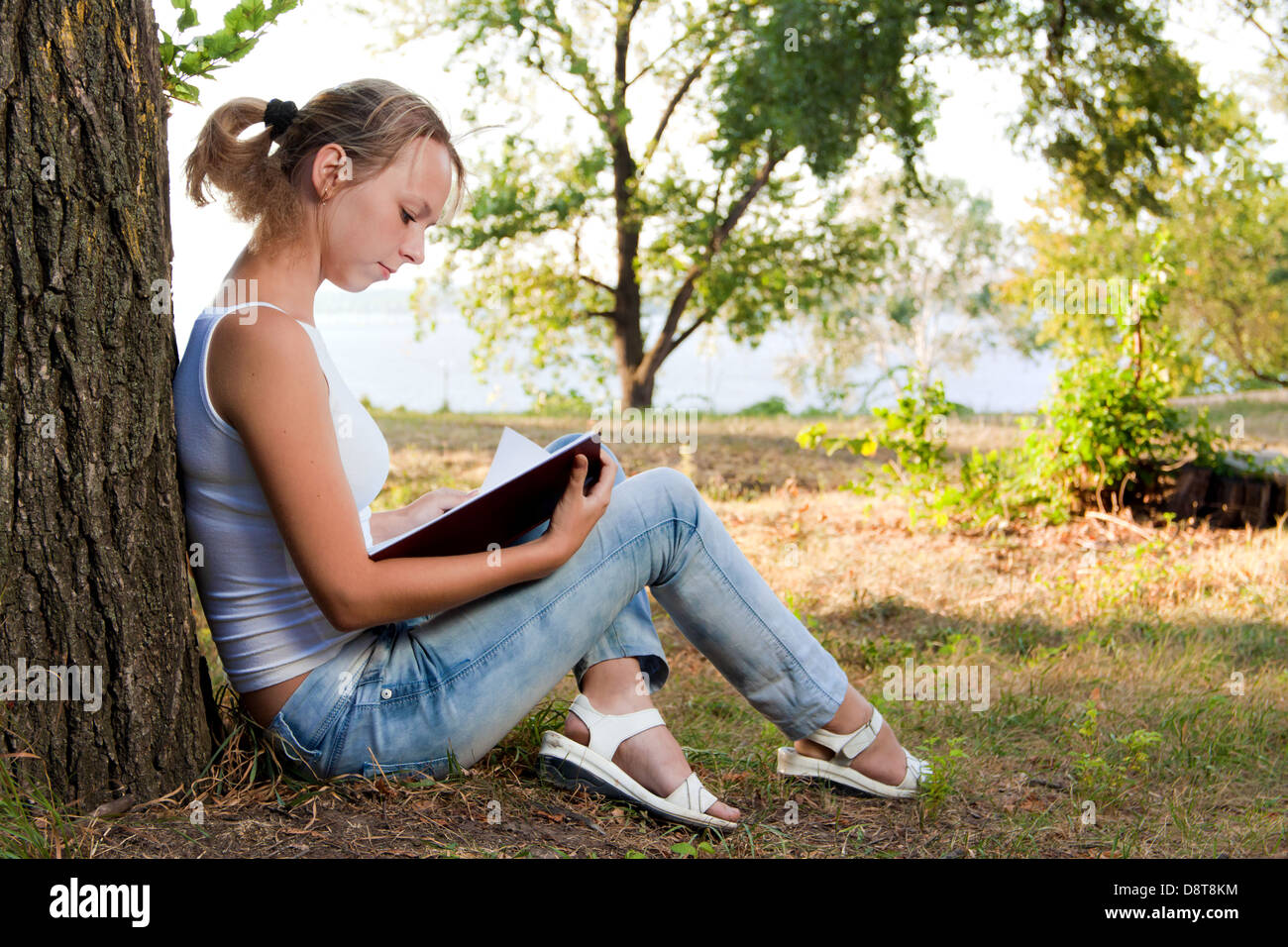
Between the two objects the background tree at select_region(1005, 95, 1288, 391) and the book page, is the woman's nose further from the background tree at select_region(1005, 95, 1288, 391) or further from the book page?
the background tree at select_region(1005, 95, 1288, 391)

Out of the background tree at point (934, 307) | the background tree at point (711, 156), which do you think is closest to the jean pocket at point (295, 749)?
the background tree at point (711, 156)

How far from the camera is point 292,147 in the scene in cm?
209

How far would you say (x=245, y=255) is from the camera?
203 centimetres

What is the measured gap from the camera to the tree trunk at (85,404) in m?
1.80

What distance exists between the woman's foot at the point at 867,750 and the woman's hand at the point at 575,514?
28.6 inches

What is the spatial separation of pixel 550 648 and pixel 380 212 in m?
0.88

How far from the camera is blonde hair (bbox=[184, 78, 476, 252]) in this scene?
2.04 metres

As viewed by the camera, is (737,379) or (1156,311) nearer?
(1156,311)

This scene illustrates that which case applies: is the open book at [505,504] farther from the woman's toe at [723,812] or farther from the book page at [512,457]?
the woman's toe at [723,812]

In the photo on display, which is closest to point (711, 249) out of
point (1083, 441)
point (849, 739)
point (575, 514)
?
point (1083, 441)

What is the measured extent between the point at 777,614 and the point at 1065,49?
27.6 ft

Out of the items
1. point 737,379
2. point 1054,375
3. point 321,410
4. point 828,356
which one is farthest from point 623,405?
point 737,379
